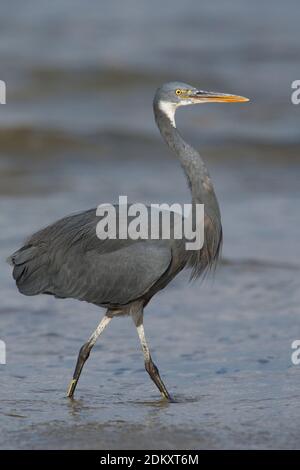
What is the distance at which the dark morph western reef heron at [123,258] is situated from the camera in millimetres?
6750

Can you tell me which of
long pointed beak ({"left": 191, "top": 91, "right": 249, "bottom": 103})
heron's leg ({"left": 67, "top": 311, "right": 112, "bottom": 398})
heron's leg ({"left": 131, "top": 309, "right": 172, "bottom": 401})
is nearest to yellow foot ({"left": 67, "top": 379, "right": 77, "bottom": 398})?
heron's leg ({"left": 67, "top": 311, "right": 112, "bottom": 398})

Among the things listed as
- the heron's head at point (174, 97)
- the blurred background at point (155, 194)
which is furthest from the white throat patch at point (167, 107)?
the blurred background at point (155, 194)

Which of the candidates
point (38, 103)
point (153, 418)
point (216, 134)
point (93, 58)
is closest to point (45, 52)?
point (93, 58)

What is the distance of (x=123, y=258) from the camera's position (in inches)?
269

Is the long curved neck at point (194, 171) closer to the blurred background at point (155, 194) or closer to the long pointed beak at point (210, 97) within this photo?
the long pointed beak at point (210, 97)

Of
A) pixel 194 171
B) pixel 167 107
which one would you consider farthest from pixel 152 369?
pixel 167 107

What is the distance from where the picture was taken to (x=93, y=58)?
19109 millimetres

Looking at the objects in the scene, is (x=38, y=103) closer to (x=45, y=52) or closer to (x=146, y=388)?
(x=45, y=52)

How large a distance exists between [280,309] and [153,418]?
283 cm

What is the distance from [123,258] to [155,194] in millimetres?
6121

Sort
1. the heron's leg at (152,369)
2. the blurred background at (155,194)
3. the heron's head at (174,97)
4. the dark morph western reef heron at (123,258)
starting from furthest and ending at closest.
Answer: the heron's head at (174,97) < the dark morph western reef heron at (123,258) < the heron's leg at (152,369) < the blurred background at (155,194)

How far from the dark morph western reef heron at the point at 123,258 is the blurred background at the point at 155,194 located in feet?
1.93

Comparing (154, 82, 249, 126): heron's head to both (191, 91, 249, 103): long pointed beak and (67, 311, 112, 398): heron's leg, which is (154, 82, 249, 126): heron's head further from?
(67, 311, 112, 398): heron's leg

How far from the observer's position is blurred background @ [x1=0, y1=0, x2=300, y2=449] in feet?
20.4
